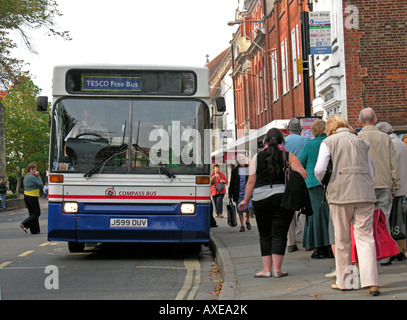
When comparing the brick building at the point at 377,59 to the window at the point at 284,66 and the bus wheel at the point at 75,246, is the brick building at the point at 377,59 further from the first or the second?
the window at the point at 284,66

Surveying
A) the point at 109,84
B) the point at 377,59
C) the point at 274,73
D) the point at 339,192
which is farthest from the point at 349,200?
the point at 274,73

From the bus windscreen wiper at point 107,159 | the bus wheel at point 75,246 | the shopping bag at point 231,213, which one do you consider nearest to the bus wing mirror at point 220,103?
the bus windscreen wiper at point 107,159

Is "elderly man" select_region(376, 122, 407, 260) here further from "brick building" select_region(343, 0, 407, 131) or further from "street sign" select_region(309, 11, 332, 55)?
"brick building" select_region(343, 0, 407, 131)

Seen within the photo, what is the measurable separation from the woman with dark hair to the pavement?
1.38 feet

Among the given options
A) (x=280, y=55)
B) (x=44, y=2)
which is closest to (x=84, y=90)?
(x=280, y=55)

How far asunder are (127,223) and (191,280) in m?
1.95

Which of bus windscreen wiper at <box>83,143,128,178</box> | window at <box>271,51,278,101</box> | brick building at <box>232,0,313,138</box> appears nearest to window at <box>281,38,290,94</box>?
brick building at <box>232,0,313,138</box>

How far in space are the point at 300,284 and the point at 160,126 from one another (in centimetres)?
424

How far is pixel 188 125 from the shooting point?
431 inches

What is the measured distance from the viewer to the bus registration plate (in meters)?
10.6

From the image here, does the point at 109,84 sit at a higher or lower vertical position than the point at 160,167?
higher

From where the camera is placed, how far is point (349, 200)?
677 cm

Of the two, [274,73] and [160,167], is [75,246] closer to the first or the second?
[160,167]

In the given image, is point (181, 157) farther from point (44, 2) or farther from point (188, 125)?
point (44, 2)
